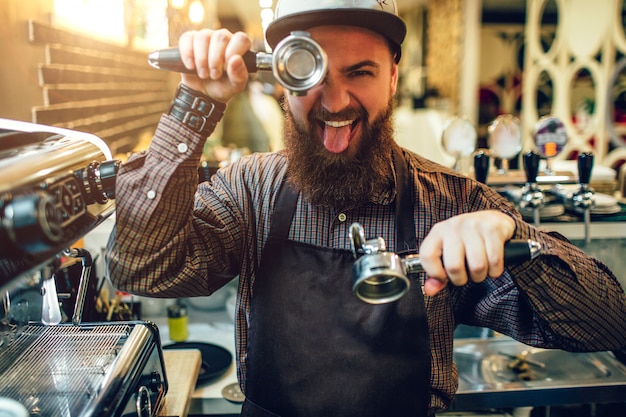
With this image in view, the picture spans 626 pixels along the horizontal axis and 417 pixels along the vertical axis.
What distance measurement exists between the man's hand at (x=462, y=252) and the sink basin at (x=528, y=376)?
864mm

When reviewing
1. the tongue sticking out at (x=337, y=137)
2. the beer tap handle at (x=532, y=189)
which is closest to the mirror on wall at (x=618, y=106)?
the beer tap handle at (x=532, y=189)

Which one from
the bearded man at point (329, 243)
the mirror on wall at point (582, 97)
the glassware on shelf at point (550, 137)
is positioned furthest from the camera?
the mirror on wall at point (582, 97)

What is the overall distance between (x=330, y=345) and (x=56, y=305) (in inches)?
28.2

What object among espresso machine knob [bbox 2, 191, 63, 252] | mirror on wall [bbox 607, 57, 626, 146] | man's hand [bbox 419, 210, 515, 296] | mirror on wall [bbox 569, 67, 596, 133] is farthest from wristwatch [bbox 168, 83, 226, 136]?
mirror on wall [bbox 569, 67, 596, 133]

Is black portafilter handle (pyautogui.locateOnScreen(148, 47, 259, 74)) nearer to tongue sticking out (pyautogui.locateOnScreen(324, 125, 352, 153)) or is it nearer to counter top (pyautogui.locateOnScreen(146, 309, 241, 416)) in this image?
tongue sticking out (pyautogui.locateOnScreen(324, 125, 352, 153))

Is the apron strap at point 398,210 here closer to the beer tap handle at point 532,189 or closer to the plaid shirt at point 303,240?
the plaid shirt at point 303,240

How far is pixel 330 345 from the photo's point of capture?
1.29m

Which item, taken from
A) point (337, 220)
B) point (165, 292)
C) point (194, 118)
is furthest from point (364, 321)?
point (194, 118)

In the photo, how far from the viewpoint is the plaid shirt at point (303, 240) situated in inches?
43.9

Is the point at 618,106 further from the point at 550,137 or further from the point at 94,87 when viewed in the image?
the point at 94,87

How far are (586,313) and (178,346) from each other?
1393mm

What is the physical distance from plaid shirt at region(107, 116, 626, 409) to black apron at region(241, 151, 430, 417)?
0.06 m

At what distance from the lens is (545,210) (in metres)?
2.03

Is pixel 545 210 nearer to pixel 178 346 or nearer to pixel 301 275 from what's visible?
pixel 301 275
